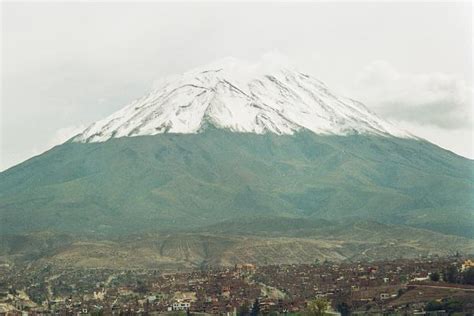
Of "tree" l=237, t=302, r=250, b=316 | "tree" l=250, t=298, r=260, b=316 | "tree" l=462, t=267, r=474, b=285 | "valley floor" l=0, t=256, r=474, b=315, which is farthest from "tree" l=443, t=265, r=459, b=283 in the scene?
"tree" l=237, t=302, r=250, b=316

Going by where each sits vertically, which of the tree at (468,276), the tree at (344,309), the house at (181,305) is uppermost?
the tree at (468,276)

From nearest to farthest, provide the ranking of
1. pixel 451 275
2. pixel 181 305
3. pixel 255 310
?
pixel 255 310
pixel 451 275
pixel 181 305

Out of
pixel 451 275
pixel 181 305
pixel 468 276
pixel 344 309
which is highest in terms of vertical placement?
pixel 451 275

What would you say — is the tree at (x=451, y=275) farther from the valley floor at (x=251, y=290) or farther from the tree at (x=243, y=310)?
the tree at (x=243, y=310)

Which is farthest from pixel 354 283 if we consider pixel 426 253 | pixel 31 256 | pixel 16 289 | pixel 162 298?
pixel 31 256

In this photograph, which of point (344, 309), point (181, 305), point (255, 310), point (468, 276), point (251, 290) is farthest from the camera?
point (251, 290)

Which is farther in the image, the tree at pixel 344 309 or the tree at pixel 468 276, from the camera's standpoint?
the tree at pixel 468 276

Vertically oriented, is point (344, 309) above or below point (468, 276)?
below

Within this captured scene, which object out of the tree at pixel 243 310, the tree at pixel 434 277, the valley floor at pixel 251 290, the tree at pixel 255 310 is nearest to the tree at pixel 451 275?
the valley floor at pixel 251 290

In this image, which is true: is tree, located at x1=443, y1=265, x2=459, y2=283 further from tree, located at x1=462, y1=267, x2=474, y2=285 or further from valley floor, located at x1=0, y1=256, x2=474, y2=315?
tree, located at x1=462, y1=267, x2=474, y2=285

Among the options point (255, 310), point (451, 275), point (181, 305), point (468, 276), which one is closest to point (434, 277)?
point (451, 275)

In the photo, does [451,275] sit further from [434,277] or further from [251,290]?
[251,290]

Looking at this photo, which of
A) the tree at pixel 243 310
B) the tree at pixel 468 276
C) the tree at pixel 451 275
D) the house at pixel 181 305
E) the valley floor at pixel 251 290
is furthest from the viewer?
the house at pixel 181 305
